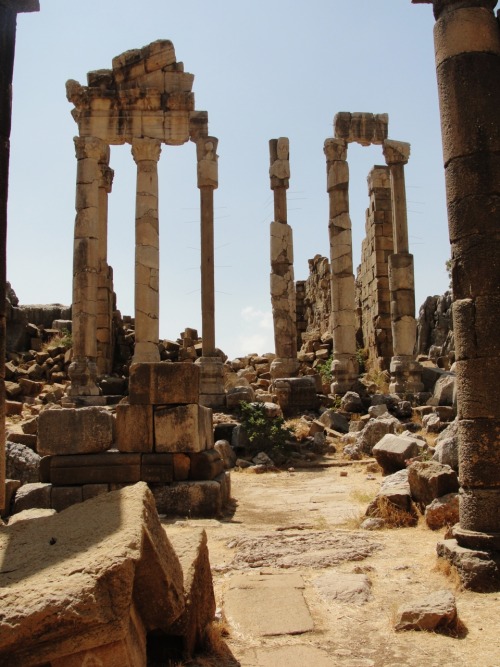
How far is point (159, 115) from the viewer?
1902cm

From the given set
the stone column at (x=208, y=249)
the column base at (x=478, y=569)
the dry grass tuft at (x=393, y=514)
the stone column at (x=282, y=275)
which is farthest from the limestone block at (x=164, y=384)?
the stone column at (x=282, y=275)

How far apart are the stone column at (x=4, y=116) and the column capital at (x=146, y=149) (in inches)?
506

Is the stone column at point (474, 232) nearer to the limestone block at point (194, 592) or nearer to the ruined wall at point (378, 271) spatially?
the limestone block at point (194, 592)

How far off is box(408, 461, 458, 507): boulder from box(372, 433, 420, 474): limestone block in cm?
216

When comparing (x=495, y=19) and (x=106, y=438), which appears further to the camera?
(x=106, y=438)

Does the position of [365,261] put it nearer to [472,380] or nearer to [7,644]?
[472,380]

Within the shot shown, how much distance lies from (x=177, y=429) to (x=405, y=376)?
11.4 meters

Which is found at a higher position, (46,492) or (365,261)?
(365,261)

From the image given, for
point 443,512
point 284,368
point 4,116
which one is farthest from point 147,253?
point 443,512

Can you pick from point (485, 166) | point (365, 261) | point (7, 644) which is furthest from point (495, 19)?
point (365, 261)

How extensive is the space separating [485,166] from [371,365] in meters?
17.2

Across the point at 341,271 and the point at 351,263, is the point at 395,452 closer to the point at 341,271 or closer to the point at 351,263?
the point at 341,271

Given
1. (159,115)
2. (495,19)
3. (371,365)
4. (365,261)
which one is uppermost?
(159,115)

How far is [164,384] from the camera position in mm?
Result: 9516
